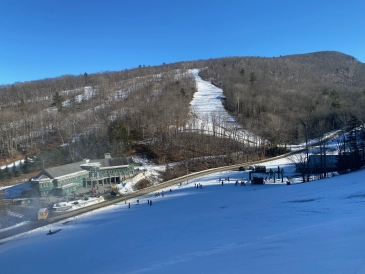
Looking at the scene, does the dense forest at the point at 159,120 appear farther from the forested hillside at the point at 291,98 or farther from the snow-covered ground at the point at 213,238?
the snow-covered ground at the point at 213,238

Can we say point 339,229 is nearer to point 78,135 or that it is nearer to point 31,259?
point 31,259

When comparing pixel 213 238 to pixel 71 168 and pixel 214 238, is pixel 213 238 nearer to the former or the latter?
pixel 214 238

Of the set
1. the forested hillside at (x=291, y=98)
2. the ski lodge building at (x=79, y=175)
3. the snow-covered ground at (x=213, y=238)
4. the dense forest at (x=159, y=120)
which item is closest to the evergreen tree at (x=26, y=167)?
the dense forest at (x=159, y=120)

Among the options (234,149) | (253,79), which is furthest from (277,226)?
(253,79)

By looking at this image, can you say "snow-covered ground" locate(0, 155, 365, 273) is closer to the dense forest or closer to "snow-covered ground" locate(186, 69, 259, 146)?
the dense forest

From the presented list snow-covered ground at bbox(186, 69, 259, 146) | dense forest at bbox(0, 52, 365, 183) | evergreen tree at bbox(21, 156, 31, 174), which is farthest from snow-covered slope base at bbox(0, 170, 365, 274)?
snow-covered ground at bbox(186, 69, 259, 146)

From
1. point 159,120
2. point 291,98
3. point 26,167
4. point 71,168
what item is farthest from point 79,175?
point 291,98
